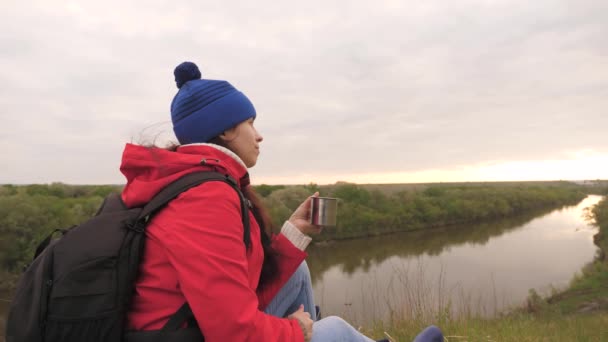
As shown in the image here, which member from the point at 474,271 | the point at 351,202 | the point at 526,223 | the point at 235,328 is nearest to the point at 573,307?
the point at 474,271

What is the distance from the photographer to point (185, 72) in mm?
1476

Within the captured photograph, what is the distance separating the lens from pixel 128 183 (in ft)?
4.07

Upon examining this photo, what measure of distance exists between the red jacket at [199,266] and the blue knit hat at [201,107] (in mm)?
275

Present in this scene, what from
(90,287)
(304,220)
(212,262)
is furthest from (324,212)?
(90,287)

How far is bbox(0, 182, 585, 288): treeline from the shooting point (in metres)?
16.3

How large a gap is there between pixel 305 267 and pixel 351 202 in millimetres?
30505

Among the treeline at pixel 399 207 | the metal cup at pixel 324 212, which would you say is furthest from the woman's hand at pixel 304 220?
the treeline at pixel 399 207

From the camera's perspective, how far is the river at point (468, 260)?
1243 cm

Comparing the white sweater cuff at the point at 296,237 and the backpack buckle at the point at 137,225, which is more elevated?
the backpack buckle at the point at 137,225

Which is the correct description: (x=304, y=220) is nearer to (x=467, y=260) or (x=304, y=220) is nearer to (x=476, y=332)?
(x=476, y=332)

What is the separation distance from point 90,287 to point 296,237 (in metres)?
0.80

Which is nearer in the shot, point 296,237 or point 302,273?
point 296,237

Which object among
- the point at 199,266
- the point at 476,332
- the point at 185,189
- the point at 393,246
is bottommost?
the point at 393,246

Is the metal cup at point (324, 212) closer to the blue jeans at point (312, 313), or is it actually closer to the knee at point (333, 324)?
the blue jeans at point (312, 313)
